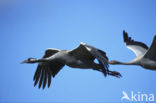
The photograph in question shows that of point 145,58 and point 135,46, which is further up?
point 135,46

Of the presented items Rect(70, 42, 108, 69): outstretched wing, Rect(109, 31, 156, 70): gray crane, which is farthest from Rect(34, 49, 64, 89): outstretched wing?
Rect(109, 31, 156, 70): gray crane

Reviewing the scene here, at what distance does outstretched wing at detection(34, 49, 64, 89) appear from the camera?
10469 mm

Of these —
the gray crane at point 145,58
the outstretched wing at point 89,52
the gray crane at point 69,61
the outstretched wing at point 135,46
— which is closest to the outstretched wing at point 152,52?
the gray crane at point 145,58

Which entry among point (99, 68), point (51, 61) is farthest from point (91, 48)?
point (51, 61)

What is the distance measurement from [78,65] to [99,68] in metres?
0.57

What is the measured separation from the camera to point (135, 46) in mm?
12273

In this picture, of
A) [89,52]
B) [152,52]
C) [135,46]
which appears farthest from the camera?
[135,46]

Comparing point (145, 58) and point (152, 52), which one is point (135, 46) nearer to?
point (145, 58)

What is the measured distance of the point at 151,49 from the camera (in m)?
10.3

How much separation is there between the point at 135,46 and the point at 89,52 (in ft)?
11.2

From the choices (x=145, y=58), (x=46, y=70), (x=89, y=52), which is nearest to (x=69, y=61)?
(x=89, y=52)

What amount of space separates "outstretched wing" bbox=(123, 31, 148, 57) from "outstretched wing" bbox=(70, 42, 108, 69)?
9.04 ft

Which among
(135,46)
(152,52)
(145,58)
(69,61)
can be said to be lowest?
(69,61)

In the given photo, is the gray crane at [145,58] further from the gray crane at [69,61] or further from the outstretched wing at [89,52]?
the outstretched wing at [89,52]
